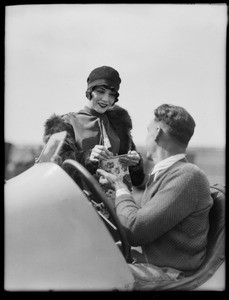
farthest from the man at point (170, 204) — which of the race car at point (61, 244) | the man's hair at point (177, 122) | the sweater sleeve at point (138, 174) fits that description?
the sweater sleeve at point (138, 174)

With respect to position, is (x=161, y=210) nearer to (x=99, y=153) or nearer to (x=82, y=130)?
(x=99, y=153)

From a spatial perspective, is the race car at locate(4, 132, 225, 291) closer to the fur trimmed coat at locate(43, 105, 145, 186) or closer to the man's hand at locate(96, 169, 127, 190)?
the man's hand at locate(96, 169, 127, 190)

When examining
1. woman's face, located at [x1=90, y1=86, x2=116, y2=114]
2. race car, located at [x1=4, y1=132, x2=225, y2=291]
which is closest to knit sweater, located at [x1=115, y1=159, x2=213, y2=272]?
race car, located at [x1=4, y1=132, x2=225, y2=291]

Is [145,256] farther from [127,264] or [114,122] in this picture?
[114,122]

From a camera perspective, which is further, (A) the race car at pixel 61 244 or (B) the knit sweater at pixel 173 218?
(B) the knit sweater at pixel 173 218

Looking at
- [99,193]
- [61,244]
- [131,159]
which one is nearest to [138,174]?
[131,159]

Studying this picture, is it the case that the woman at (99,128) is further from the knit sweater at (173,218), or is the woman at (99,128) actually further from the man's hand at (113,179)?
the knit sweater at (173,218)

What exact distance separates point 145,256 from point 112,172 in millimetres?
473

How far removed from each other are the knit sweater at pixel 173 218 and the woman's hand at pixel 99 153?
0.29 metres

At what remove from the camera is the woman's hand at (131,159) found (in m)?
2.59

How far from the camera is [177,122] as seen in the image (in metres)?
A: 2.39

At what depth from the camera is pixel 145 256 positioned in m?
2.37

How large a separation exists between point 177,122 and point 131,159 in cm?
37
